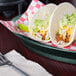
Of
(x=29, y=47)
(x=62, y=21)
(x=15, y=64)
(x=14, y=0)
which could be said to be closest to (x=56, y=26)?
(x=62, y=21)

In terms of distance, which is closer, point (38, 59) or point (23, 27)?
point (38, 59)

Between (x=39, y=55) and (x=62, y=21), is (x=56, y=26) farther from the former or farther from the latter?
(x=39, y=55)

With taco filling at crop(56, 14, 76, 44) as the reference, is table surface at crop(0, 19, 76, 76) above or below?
below

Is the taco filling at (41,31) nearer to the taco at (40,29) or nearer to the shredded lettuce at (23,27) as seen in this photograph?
the taco at (40,29)

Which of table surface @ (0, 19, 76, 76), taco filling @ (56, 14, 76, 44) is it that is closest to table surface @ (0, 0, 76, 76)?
table surface @ (0, 19, 76, 76)

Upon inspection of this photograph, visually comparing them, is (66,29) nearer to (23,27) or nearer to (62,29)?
(62,29)

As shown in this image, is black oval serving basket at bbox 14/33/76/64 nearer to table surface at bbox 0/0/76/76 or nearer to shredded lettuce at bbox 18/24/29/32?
table surface at bbox 0/0/76/76

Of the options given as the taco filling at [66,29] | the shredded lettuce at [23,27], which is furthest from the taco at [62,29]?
the shredded lettuce at [23,27]

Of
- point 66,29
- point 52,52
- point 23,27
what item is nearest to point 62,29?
Answer: point 66,29
